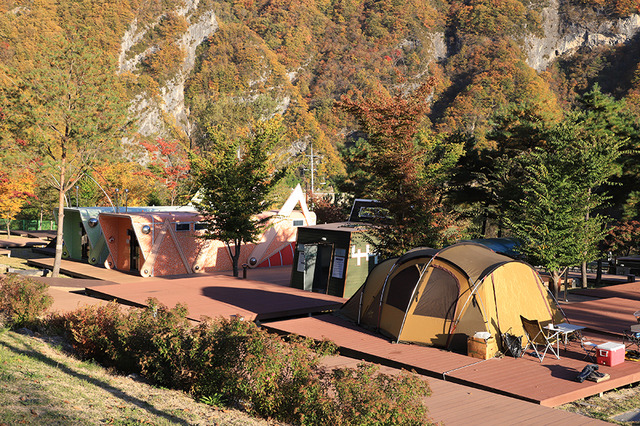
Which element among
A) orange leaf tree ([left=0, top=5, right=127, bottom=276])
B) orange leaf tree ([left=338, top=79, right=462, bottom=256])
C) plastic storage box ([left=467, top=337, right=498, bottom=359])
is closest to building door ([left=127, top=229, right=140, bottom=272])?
orange leaf tree ([left=0, top=5, right=127, bottom=276])

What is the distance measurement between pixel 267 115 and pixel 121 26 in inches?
2321

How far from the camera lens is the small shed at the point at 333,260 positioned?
61.5 feet

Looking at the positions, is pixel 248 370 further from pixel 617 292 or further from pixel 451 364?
pixel 617 292

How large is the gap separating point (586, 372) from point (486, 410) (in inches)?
107

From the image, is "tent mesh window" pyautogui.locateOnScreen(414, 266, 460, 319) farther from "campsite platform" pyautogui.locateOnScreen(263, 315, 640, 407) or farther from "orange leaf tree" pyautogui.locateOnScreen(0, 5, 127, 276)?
"orange leaf tree" pyautogui.locateOnScreen(0, 5, 127, 276)

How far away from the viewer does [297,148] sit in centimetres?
11006

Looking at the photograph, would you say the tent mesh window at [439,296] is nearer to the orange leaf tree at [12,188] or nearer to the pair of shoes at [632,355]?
the pair of shoes at [632,355]

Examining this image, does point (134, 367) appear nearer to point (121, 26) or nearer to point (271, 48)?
point (121, 26)

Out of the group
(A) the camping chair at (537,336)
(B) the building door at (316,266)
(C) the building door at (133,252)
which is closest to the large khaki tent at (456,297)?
(A) the camping chair at (537,336)

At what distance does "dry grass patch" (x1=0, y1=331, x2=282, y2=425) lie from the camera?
703 cm

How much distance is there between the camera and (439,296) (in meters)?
12.2

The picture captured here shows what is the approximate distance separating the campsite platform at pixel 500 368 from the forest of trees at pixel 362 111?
14.5 ft

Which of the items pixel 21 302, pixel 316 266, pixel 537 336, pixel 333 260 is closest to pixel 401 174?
pixel 333 260

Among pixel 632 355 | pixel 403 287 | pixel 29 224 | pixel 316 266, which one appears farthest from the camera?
pixel 29 224
